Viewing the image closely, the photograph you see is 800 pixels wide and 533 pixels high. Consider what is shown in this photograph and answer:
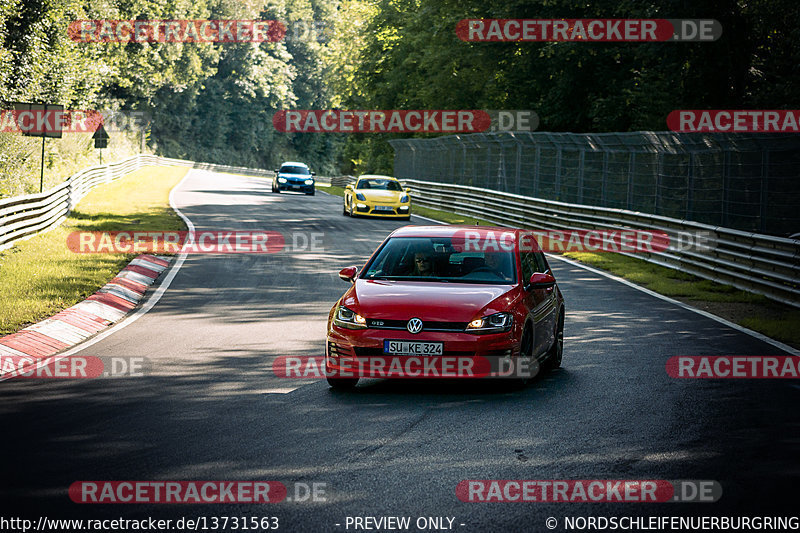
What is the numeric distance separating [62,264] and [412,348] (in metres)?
10.9

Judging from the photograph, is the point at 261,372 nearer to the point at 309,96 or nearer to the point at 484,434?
the point at 484,434

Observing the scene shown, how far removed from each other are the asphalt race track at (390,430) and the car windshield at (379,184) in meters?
22.7

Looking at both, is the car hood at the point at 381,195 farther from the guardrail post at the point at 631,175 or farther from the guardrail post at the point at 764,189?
the guardrail post at the point at 764,189

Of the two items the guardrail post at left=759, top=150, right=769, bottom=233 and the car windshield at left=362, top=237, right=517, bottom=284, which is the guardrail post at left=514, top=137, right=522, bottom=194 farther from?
the car windshield at left=362, top=237, right=517, bottom=284

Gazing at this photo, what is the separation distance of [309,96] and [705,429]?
11846 centimetres

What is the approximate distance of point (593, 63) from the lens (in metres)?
36.6

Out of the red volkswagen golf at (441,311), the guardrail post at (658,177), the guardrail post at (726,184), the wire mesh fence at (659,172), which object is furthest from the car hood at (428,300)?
the guardrail post at (658,177)

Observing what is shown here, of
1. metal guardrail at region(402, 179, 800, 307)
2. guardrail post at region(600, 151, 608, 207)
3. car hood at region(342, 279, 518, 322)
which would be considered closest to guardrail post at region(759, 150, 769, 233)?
metal guardrail at region(402, 179, 800, 307)

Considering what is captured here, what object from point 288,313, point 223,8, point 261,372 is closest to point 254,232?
point 288,313

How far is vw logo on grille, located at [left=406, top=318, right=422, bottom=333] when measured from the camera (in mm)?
8453

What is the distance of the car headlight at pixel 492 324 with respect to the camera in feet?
27.9

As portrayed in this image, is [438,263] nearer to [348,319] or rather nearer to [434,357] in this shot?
[348,319]

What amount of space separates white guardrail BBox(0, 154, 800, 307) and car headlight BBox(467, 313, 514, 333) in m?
7.52

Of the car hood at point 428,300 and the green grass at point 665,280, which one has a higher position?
the car hood at point 428,300
